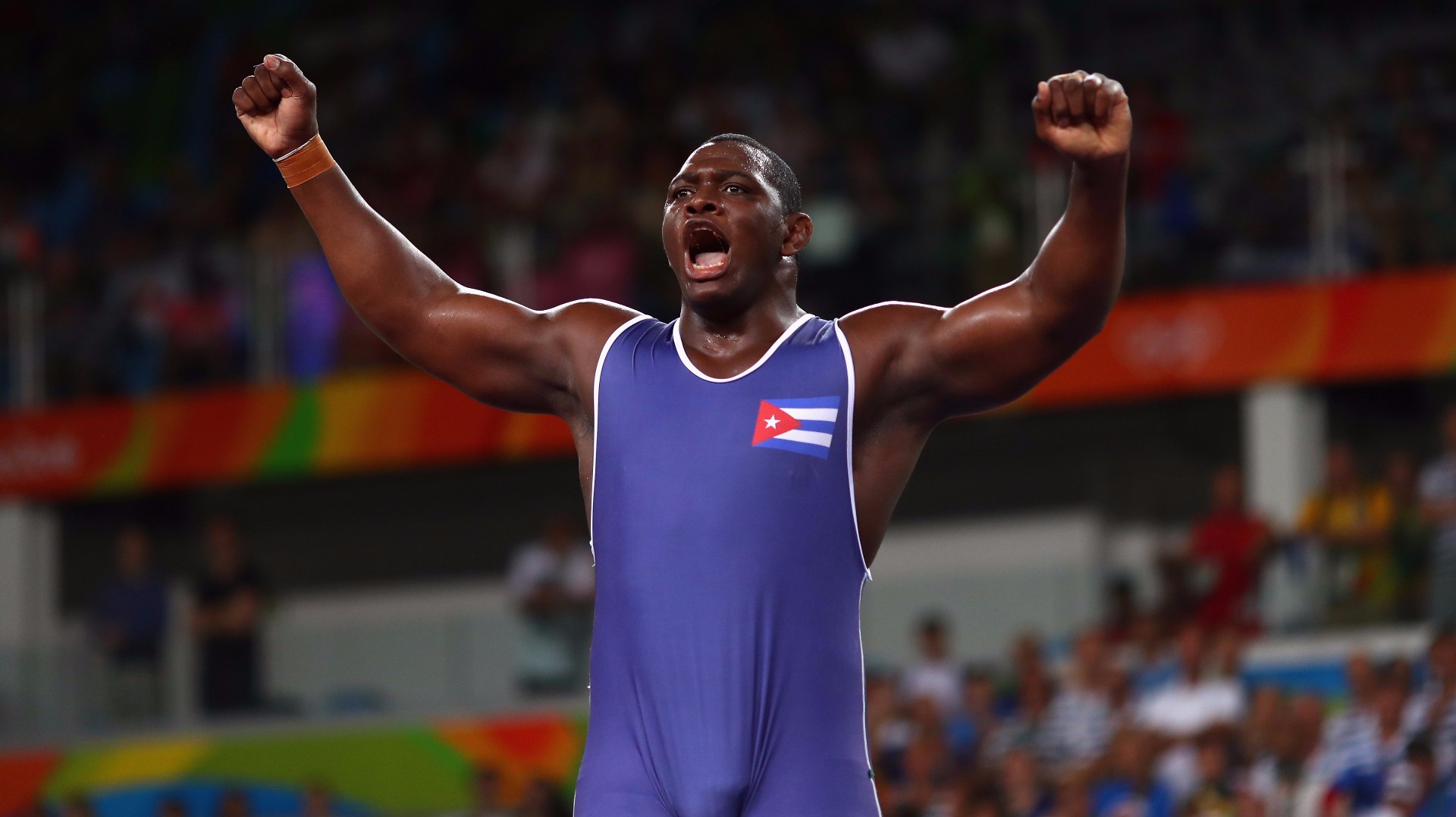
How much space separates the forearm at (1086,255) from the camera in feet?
13.0

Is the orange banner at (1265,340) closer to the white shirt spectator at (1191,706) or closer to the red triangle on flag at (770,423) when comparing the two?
the white shirt spectator at (1191,706)

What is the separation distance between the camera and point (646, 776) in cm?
397

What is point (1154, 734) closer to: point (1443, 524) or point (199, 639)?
point (1443, 524)

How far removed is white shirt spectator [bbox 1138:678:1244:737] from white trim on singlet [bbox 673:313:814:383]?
24.7ft

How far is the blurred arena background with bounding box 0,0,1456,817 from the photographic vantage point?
12.2 metres

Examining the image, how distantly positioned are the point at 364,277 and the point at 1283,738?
7333 mm

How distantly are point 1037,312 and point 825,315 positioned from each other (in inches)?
403

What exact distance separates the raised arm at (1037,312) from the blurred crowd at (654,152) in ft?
31.8

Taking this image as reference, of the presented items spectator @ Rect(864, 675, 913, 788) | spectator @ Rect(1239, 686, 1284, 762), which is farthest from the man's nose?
spectator @ Rect(864, 675, 913, 788)

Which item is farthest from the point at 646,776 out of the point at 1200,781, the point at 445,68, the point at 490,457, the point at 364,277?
the point at 445,68

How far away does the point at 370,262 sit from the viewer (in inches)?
174

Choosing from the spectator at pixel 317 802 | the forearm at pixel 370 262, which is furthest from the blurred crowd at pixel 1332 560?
the forearm at pixel 370 262

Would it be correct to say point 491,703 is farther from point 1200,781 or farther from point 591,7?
point 591,7

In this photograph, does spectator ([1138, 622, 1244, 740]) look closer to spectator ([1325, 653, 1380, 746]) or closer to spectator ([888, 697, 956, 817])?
spectator ([1325, 653, 1380, 746])
